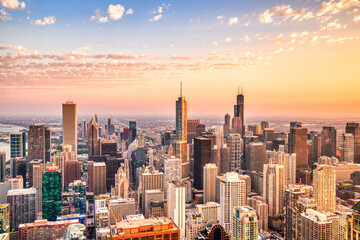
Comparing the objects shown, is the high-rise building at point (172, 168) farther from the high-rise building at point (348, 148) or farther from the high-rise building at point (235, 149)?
the high-rise building at point (348, 148)

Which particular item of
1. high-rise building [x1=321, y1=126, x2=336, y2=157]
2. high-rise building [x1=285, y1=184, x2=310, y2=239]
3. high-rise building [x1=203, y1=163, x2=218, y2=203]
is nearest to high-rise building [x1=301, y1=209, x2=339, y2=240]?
high-rise building [x1=285, y1=184, x2=310, y2=239]

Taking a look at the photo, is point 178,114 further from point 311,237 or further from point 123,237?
point 123,237

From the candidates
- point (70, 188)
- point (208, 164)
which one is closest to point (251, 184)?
point (208, 164)

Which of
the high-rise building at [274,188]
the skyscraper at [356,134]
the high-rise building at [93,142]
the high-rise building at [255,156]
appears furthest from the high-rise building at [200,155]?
the skyscraper at [356,134]

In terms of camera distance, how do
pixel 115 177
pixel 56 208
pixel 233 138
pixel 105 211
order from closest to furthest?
pixel 105 211 < pixel 56 208 < pixel 115 177 < pixel 233 138

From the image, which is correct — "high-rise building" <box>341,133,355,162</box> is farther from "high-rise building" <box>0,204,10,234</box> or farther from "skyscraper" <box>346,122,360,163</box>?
"high-rise building" <box>0,204,10,234</box>

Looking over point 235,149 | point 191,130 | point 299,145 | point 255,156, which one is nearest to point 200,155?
point 191,130
